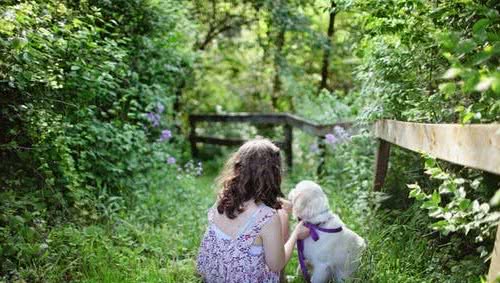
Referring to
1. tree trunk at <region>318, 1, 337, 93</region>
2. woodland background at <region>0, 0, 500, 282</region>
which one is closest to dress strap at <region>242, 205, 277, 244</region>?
woodland background at <region>0, 0, 500, 282</region>

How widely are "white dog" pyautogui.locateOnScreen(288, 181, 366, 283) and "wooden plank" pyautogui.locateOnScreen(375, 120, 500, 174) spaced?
784 millimetres

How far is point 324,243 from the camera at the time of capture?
3.64 meters

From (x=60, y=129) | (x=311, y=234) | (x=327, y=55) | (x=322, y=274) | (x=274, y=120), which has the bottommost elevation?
(x=322, y=274)

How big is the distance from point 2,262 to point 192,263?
124 centimetres

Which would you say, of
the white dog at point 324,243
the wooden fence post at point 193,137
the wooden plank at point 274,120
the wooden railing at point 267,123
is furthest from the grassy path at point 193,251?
the wooden fence post at point 193,137

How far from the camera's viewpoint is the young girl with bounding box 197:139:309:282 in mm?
3254

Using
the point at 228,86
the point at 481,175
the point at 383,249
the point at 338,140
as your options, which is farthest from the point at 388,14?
the point at 228,86

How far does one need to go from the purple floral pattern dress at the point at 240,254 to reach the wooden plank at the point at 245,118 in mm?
6109

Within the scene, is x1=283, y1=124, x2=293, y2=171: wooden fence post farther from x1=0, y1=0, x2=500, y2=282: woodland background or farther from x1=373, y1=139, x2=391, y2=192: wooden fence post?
x1=373, y1=139, x2=391, y2=192: wooden fence post

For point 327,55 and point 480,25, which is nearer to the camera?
point 480,25

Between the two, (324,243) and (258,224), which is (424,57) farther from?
(258,224)

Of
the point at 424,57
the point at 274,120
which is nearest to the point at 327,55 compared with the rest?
the point at 274,120

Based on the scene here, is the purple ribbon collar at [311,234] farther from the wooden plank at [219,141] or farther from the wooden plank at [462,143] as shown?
the wooden plank at [219,141]

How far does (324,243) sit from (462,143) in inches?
68.9
